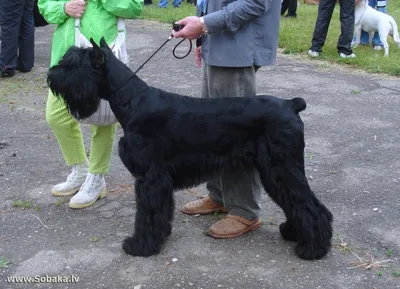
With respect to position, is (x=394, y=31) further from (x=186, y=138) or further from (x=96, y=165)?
(x=186, y=138)

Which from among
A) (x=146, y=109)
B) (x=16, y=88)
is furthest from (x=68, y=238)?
(x=16, y=88)

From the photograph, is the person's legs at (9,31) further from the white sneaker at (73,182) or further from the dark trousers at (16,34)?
the white sneaker at (73,182)

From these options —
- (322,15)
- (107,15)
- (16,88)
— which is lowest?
(16,88)

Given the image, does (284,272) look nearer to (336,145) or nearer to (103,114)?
(103,114)

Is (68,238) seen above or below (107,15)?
below

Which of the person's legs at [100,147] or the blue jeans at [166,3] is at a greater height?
the person's legs at [100,147]

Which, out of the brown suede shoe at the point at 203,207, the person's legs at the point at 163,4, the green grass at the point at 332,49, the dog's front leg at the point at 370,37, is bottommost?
the person's legs at the point at 163,4

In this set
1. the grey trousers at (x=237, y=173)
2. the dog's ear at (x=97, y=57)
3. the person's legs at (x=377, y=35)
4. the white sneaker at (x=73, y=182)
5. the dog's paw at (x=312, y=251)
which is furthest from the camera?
the person's legs at (x=377, y=35)

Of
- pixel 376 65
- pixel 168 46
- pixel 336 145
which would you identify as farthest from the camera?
pixel 168 46

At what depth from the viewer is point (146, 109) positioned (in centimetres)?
361

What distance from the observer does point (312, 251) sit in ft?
12.2

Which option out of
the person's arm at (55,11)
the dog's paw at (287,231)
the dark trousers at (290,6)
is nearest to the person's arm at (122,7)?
the person's arm at (55,11)

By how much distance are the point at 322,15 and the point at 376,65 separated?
139 centimetres

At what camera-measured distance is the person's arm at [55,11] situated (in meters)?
4.06
